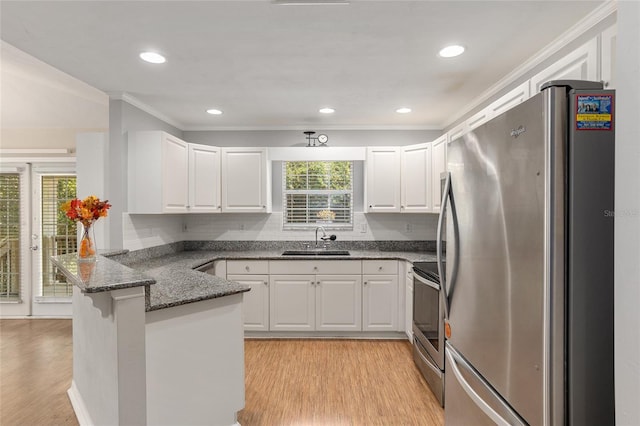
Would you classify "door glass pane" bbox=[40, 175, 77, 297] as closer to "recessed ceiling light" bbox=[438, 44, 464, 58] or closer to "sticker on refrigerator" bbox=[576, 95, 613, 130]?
"recessed ceiling light" bbox=[438, 44, 464, 58]

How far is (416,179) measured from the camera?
384 centimetres

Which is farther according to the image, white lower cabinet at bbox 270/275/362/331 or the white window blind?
the white window blind

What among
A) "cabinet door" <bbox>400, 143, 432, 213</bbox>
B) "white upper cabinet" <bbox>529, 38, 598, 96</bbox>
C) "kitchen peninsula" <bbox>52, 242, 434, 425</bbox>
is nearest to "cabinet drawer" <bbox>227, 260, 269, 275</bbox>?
"kitchen peninsula" <bbox>52, 242, 434, 425</bbox>

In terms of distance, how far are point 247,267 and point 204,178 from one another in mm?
1157

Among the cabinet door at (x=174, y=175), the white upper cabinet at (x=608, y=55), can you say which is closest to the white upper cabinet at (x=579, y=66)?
the white upper cabinet at (x=608, y=55)

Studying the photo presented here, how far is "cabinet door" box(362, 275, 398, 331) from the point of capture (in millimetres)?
3693

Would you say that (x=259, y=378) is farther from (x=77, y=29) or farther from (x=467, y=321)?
(x=77, y=29)

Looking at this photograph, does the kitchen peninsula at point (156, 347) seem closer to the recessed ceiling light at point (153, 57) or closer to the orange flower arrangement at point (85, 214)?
the orange flower arrangement at point (85, 214)

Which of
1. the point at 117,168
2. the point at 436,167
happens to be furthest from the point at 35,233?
the point at 436,167

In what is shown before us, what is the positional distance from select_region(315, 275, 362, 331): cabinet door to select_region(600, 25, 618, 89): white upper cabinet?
9.06 feet

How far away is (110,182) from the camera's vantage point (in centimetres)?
315

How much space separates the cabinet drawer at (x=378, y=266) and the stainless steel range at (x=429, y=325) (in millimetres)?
567

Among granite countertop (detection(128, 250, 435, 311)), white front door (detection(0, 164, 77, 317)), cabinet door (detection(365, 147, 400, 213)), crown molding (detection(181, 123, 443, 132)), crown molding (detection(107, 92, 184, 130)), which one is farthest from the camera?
white front door (detection(0, 164, 77, 317))

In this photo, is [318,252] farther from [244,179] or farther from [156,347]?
[156,347]
